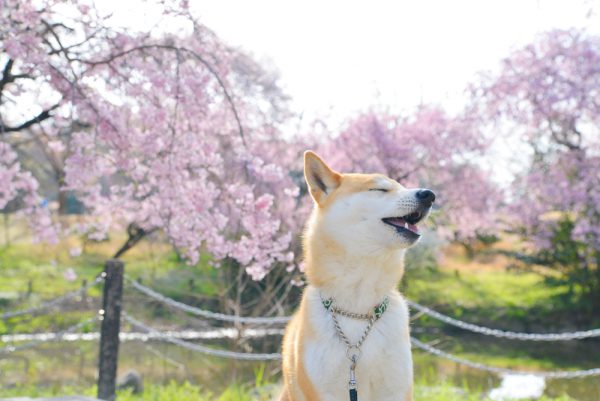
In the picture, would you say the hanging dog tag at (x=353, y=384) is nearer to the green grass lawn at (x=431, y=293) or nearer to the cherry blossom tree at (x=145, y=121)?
the cherry blossom tree at (x=145, y=121)

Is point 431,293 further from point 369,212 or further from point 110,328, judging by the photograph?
point 369,212

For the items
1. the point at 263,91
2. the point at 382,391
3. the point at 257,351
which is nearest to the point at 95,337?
the point at 257,351

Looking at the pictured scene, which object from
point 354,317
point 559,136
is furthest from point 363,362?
point 559,136

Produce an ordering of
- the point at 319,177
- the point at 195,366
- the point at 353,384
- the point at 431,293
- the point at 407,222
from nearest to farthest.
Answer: the point at 353,384 < the point at 407,222 < the point at 319,177 < the point at 195,366 < the point at 431,293

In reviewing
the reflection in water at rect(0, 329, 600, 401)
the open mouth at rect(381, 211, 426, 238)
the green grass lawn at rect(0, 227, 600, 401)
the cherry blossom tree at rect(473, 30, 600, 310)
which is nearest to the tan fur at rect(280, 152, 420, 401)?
the open mouth at rect(381, 211, 426, 238)

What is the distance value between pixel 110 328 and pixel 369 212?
3.58 m

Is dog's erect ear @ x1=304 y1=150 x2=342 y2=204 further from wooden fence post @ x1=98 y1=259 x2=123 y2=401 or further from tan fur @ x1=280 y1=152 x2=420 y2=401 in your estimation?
wooden fence post @ x1=98 y1=259 x2=123 y2=401

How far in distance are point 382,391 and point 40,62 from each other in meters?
3.53

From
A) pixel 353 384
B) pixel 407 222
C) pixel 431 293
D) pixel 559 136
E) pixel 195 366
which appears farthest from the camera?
pixel 431 293

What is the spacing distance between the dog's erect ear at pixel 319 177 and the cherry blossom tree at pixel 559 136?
11.3 m

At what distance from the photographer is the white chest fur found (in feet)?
10.8

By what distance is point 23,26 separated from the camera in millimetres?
5230

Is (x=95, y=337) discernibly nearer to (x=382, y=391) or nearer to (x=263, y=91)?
(x=263, y=91)

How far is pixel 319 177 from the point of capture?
3.66m
